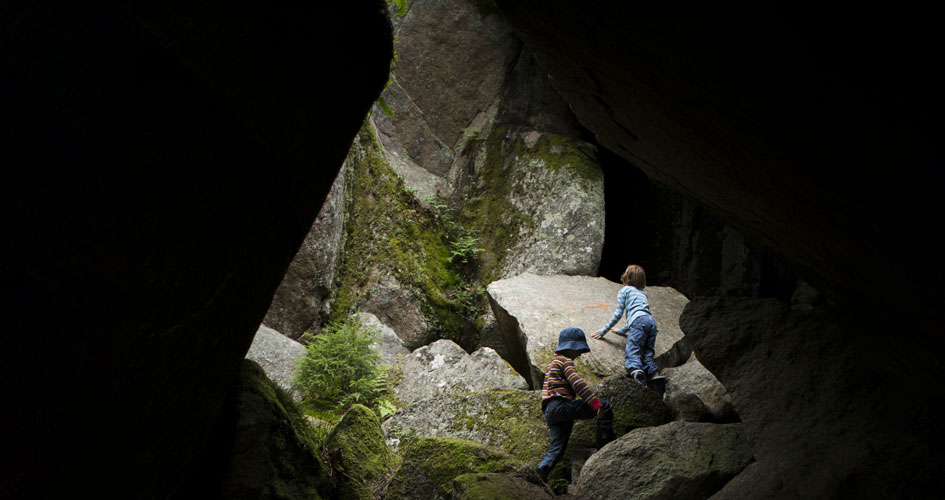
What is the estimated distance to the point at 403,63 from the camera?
47.3 ft

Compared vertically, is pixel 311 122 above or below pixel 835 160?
below

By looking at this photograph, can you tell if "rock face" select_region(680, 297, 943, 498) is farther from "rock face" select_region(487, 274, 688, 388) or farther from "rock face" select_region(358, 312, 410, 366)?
"rock face" select_region(358, 312, 410, 366)

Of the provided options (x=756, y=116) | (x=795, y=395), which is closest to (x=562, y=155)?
(x=795, y=395)

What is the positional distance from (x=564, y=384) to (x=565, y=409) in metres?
0.25

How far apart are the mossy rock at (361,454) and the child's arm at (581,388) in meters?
1.66

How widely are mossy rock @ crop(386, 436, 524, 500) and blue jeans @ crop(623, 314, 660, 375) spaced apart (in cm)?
283

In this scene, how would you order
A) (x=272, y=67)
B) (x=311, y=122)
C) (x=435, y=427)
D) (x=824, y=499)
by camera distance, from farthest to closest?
(x=435, y=427) < (x=824, y=499) < (x=311, y=122) < (x=272, y=67)

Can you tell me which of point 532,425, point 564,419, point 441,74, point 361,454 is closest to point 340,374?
point 532,425

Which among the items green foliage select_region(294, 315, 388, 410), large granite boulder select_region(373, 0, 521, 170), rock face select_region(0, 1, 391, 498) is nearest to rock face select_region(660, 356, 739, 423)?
rock face select_region(0, 1, 391, 498)

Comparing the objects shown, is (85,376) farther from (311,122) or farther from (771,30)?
(771,30)

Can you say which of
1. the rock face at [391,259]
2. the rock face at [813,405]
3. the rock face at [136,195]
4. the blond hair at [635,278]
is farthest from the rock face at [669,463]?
the rock face at [391,259]

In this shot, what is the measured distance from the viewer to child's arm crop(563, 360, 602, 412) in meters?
5.35

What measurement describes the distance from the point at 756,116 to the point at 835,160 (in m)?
0.30

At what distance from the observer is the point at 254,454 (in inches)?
121
